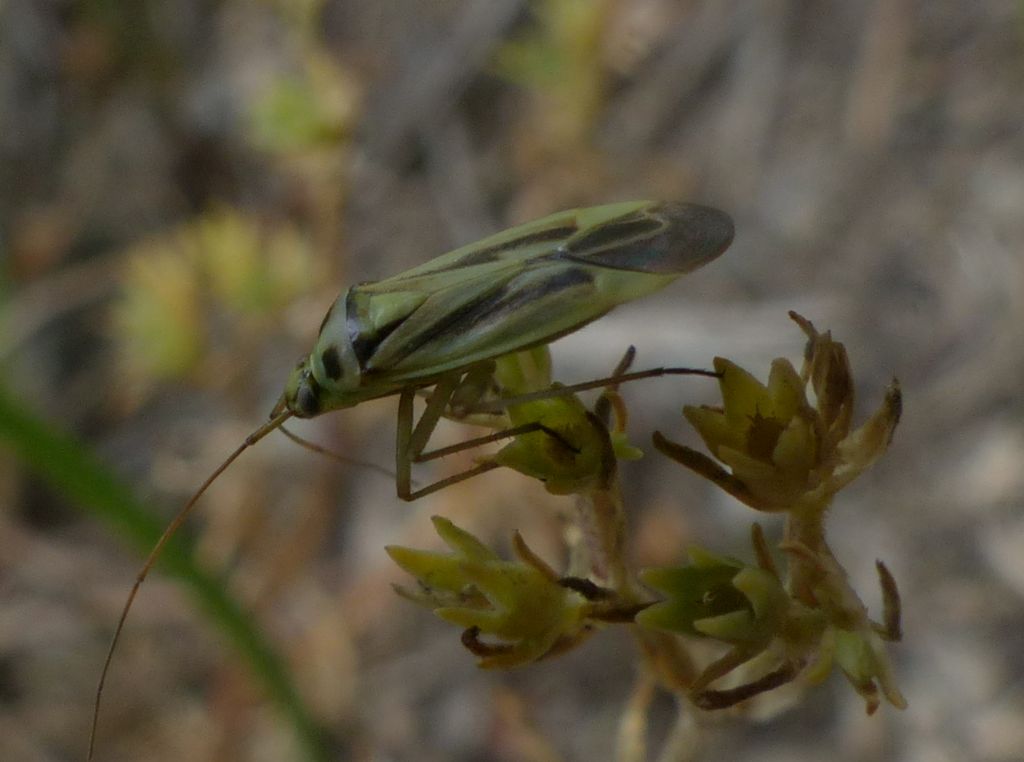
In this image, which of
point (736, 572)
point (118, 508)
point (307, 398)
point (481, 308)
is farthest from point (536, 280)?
point (118, 508)

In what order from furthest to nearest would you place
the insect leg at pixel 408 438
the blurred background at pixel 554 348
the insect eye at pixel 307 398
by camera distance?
the blurred background at pixel 554 348, the insect eye at pixel 307 398, the insect leg at pixel 408 438

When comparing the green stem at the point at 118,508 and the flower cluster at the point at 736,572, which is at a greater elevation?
the green stem at the point at 118,508

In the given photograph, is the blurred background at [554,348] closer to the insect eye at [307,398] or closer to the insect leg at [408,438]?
the insect leg at [408,438]

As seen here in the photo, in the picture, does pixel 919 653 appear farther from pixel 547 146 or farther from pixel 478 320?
pixel 547 146

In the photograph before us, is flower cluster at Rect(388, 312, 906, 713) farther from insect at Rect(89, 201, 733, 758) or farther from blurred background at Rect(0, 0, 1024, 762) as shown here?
blurred background at Rect(0, 0, 1024, 762)

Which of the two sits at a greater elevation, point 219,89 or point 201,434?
point 219,89

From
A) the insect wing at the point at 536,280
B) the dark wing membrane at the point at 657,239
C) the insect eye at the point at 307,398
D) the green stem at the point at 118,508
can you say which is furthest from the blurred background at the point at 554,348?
the dark wing membrane at the point at 657,239

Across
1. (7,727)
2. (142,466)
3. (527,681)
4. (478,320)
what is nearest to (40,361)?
(142,466)
